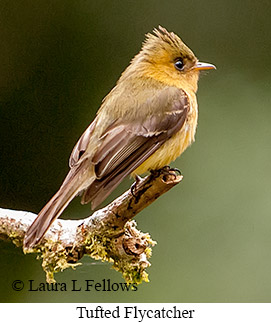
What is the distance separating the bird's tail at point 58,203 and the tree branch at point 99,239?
175 millimetres

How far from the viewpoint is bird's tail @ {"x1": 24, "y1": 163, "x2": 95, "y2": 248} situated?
12.3 feet

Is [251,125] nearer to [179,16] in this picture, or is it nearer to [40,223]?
[179,16]

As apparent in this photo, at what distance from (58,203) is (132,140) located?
57 centimetres

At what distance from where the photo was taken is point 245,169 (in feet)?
18.3

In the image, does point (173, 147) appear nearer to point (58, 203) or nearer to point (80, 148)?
point (80, 148)

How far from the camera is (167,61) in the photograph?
15.4 ft

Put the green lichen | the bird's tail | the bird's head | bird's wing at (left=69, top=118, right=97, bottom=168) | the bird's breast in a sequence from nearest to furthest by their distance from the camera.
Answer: the bird's tail
the green lichen
the bird's breast
bird's wing at (left=69, top=118, right=97, bottom=168)
the bird's head

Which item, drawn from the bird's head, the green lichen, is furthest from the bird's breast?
the green lichen

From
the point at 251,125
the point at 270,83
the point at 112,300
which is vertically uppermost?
the point at 270,83

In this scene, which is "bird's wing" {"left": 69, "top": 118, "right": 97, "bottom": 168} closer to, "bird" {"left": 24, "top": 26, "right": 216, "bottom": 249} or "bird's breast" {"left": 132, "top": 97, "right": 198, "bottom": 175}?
"bird" {"left": 24, "top": 26, "right": 216, "bottom": 249}

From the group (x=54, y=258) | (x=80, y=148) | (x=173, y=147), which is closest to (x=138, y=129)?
(x=173, y=147)

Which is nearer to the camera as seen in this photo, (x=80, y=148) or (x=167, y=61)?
(x=80, y=148)

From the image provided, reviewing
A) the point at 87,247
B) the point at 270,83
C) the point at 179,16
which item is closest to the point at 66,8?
the point at 179,16

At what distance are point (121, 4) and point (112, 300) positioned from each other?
8.59 feet
